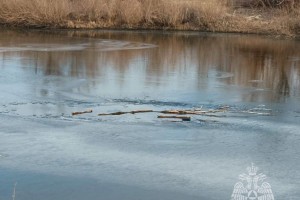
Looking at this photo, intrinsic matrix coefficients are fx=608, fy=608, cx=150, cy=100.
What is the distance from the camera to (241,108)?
11070 millimetres

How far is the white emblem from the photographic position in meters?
6.36

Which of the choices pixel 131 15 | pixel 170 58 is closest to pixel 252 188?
pixel 170 58

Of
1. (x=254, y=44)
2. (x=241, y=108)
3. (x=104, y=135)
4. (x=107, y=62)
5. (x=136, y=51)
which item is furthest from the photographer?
(x=254, y=44)

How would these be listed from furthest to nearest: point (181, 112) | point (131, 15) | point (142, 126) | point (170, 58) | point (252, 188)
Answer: point (131, 15) → point (170, 58) → point (181, 112) → point (142, 126) → point (252, 188)

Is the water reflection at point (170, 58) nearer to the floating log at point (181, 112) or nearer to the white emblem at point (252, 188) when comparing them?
the floating log at point (181, 112)

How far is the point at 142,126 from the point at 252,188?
3.29 meters

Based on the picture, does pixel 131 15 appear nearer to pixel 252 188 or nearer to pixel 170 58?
pixel 170 58

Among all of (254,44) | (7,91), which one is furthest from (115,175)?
(254,44)

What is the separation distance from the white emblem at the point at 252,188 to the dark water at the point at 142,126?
0.26ft

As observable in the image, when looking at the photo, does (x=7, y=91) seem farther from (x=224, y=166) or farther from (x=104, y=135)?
(x=224, y=166)

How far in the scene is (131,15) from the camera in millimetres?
28688

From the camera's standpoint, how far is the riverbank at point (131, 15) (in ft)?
92.2

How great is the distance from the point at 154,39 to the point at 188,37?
1.76m

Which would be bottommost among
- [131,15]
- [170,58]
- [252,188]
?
[252,188]
